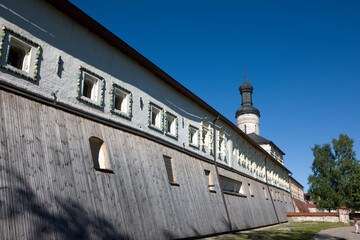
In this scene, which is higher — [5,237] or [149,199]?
[149,199]

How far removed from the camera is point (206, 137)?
20.8m

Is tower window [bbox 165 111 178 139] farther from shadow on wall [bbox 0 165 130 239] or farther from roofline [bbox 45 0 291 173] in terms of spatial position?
shadow on wall [bbox 0 165 130 239]

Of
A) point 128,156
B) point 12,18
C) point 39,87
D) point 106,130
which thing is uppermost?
point 12,18

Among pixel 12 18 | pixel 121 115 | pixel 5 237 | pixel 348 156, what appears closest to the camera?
pixel 5 237

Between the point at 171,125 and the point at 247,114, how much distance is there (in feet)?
157

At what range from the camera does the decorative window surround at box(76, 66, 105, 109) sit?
11.0 m

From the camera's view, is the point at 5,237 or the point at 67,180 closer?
the point at 5,237

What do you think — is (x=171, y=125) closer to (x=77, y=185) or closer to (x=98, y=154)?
(x=98, y=154)

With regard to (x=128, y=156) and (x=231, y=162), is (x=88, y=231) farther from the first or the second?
(x=231, y=162)

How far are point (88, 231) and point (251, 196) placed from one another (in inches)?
790

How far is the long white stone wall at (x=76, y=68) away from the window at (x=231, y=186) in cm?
505

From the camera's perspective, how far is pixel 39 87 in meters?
9.52

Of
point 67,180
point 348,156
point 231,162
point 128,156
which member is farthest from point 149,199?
point 348,156

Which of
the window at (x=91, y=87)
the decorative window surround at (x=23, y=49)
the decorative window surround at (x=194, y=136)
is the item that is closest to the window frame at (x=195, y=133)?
the decorative window surround at (x=194, y=136)
